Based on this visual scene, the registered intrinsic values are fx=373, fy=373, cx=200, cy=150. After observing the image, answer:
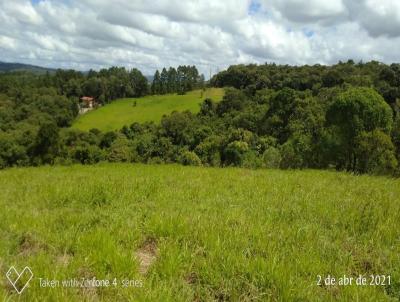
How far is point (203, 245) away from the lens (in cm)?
464

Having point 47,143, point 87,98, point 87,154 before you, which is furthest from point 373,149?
point 87,98

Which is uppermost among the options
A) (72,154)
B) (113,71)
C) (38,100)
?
(113,71)

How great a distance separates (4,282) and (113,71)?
175 meters

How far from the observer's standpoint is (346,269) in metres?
4.24

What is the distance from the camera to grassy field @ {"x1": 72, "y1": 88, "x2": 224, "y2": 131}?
330 ft

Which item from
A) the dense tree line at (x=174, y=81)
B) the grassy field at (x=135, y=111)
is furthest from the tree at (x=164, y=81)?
the grassy field at (x=135, y=111)

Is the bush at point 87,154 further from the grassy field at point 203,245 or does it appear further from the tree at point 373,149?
the grassy field at point 203,245

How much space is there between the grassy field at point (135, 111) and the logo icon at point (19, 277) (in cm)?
9289

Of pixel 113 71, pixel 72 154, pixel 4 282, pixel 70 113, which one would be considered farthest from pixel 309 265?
pixel 113 71

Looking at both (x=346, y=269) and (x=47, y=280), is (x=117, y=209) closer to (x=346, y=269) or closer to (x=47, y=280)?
(x=47, y=280)

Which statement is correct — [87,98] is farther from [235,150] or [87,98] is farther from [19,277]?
[19,277]

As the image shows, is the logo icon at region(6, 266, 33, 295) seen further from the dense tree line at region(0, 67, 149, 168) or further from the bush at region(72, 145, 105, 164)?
the bush at region(72, 145, 105, 164)

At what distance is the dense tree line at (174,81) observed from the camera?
149625mm

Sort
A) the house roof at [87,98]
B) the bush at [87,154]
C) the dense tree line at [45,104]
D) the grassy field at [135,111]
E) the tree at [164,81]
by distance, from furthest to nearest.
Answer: the tree at [164,81] → the house roof at [87,98] → the grassy field at [135,111] → the bush at [87,154] → the dense tree line at [45,104]
